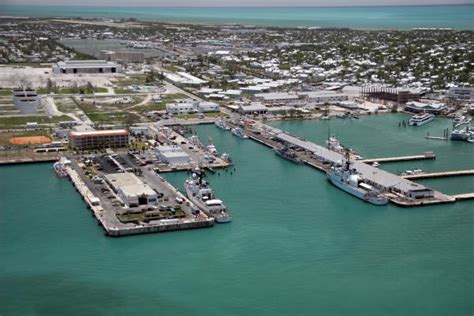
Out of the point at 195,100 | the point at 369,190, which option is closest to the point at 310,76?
the point at 195,100

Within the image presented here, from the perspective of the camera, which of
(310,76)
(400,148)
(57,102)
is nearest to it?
(400,148)

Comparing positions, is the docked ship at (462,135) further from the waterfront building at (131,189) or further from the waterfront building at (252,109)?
the waterfront building at (131,189)

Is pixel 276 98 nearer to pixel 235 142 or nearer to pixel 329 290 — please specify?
pixel 235 142

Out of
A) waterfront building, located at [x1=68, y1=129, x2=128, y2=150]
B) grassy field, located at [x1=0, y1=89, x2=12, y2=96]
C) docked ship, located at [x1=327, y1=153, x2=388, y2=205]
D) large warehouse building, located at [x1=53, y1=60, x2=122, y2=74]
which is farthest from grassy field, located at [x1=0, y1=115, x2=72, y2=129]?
large warehouse building, located at [x1=53, y1=60, x2=122, y2=74]

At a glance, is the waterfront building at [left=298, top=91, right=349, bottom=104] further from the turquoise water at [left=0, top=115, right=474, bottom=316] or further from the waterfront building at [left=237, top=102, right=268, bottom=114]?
the turquoise water at [left=0, top=115, right=474, bottom=316]

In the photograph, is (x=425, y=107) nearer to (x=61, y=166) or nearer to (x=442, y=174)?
(x=442, y=174)

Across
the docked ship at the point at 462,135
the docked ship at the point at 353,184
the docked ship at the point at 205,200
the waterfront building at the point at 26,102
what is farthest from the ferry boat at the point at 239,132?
the waterfront building at the point at 26,102
